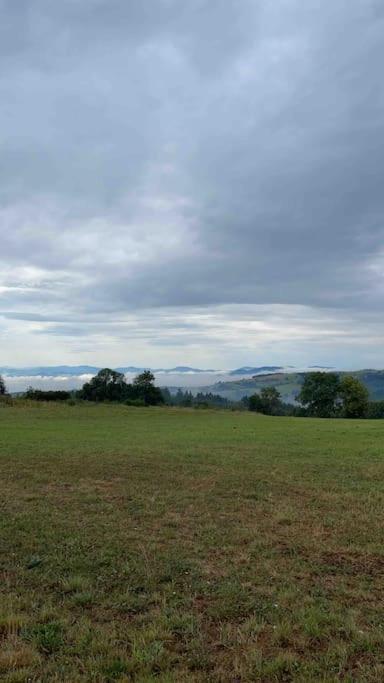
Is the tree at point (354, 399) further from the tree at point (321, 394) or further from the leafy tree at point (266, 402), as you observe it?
the leafy tree at point (266, 402)

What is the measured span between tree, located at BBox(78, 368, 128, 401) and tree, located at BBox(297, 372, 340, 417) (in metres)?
38.0

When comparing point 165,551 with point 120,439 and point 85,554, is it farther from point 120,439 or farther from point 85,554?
point 120,439

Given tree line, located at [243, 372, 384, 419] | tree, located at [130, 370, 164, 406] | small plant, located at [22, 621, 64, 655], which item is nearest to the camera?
small plant, located at [22, 621, 64, 655]

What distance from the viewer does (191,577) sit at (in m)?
6.32

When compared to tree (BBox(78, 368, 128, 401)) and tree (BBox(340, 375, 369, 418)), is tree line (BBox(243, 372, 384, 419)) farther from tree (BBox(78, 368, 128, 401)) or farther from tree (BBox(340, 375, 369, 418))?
tree (BBox(78, 368, 128, 401))

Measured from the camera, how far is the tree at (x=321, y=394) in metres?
95.8

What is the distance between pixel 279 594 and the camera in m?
5.77

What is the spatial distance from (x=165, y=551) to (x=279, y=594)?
2.13 metres

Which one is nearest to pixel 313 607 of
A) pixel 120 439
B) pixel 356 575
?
pixel 356 575

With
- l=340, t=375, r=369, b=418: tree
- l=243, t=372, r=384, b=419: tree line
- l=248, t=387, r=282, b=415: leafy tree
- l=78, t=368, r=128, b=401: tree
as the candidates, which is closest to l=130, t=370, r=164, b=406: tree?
l=78, t=368, r=128, b=401: tree

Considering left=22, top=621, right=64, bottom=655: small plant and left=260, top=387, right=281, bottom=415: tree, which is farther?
left=260, top=387, right=281, bottom=415: tree

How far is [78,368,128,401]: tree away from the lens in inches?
3772

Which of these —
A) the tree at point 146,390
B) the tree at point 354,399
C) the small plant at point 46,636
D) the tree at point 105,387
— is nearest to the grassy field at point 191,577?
the small plant at point 46,636

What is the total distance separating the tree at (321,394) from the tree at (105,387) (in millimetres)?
38016
